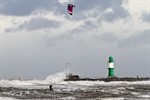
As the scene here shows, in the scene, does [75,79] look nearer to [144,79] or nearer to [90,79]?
[90,79]

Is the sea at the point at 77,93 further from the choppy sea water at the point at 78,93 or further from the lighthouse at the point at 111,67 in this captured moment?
the lighthouse at the point at 111,67

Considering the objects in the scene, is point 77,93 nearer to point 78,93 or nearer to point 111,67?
point 78,93

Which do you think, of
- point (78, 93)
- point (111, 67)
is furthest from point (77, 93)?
point (111, 67)

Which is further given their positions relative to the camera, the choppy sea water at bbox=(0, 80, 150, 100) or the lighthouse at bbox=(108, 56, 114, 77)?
the lighthouse at bbox=(108, 56, 114, 77)

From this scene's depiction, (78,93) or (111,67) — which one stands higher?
(111,67)

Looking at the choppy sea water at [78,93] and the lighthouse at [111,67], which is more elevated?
the lighthouse at [111,67]

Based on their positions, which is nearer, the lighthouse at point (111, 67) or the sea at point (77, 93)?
the sea at point (77, 93)

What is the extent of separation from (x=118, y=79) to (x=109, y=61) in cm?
459

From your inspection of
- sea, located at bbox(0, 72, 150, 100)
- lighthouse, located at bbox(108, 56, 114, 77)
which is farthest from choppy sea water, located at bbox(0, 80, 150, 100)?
lighthouse, located at bbox(108, 56, 114, 77)

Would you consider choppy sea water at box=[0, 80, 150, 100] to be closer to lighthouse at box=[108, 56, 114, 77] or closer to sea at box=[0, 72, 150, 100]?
sea at box=[0, 72, 150, 100]

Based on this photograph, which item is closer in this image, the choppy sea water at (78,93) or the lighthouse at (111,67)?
the choppy sea water at (78,93)

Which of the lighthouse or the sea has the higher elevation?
the lighthouse

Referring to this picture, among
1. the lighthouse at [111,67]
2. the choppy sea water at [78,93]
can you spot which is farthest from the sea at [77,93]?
the lighthouse at [111,67]

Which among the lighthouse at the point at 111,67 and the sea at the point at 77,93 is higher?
the lighthouse at the point at 111,67
